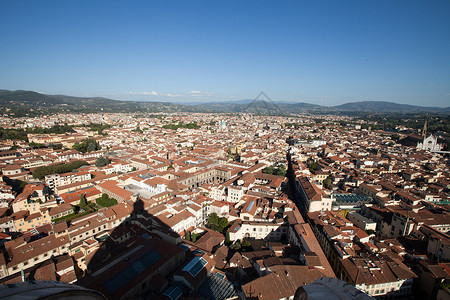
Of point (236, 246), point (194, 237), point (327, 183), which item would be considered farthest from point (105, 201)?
point (327, 183)

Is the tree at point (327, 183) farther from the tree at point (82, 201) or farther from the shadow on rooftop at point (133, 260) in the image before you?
the tree at point (82, 201)

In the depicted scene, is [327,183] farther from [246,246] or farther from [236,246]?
[236,246]

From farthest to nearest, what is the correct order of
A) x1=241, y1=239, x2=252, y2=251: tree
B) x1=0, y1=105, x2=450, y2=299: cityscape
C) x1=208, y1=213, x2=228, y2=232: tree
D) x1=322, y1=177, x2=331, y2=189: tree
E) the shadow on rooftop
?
1. x1=322, y1=177, x2=331, y2=189: tree
2. x1=208, y1=213, x2=228, y2=232: tree
3. x1=241, y1=239, x2=252, y2=251: tree
4. x1=0, y1=105, x2=450, y2=299: cityscape
5. the shadow on rooftop

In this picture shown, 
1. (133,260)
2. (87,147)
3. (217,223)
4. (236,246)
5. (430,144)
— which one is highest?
(430,144)

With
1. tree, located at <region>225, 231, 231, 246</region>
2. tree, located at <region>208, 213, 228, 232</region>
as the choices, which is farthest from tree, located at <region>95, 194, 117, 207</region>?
tree, located at <region>225, 231, 231, 246</region>

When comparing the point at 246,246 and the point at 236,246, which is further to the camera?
the point at 246,246

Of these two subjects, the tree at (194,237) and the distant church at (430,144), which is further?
the distant church at (430,144)

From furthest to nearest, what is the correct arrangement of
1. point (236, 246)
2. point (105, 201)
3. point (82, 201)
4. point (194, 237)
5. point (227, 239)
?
1. point (105, 201)
2. point (82, 201)
3. point (194, 237)
4. point (227, 239)
5. point (236, 246)

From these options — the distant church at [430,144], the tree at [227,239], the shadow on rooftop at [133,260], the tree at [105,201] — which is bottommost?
the tree at [105,201]

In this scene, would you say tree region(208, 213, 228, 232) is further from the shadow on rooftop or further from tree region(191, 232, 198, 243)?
the shadow on rooftop

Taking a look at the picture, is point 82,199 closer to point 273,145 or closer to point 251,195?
point 251,195

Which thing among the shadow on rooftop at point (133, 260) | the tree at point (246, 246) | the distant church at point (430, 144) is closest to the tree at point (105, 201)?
the shadow on rooftop at point (133, 260)

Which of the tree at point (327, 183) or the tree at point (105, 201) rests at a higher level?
the tree at point (327, 183)
